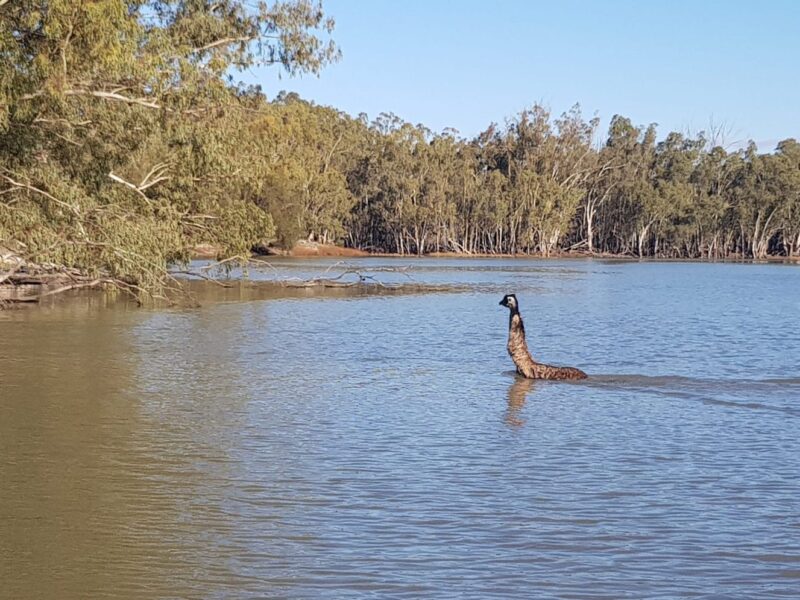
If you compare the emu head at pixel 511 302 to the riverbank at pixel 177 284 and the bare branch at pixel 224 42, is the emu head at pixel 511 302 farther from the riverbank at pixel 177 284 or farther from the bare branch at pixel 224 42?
the riverbank at pixel 177 284

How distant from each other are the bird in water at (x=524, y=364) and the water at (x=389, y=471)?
0.34 metres

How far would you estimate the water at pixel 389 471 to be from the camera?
20.0 ft

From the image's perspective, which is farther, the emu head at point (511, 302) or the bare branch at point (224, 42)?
the bare branch at point (224, 42)

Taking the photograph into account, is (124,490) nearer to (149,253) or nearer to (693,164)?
(149,253)

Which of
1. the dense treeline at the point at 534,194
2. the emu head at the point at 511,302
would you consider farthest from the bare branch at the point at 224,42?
the dense treeline at the point at 534,194

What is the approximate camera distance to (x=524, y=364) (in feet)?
49.5

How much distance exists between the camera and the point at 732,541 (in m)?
6.80

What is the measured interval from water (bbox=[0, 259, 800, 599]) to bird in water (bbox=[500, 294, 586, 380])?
338 mm

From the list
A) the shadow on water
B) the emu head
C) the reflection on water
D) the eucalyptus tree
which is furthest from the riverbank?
the shadow on water

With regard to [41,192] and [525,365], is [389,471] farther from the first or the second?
[41,192]

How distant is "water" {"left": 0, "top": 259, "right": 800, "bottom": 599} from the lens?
6.11m

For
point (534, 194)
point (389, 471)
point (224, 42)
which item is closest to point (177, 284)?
point (224, 42)

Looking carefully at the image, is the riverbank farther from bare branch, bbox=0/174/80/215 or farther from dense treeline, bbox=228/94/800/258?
dense treeline, bbox=228/94/800/258

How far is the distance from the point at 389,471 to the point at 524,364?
6.62 meters
